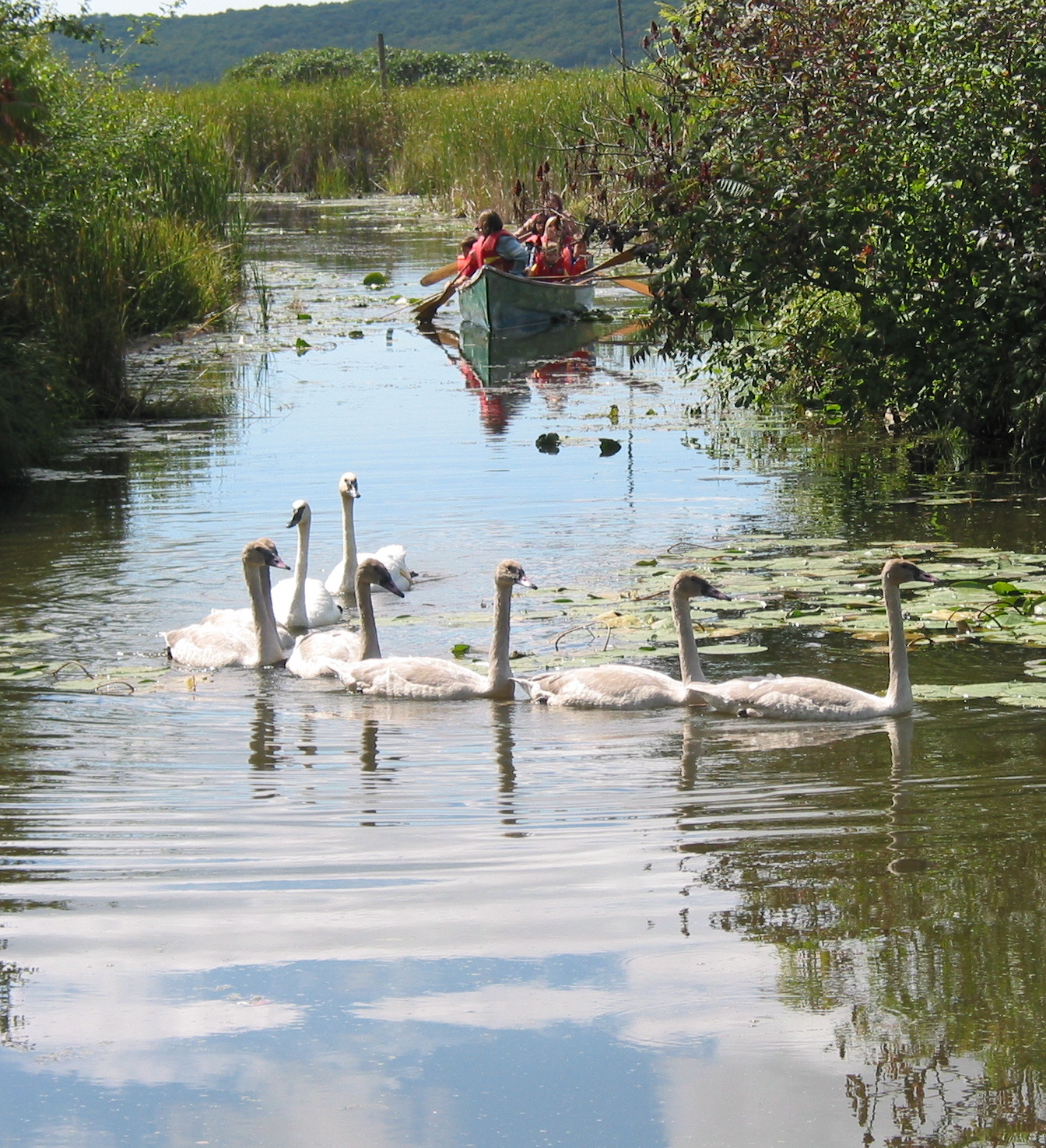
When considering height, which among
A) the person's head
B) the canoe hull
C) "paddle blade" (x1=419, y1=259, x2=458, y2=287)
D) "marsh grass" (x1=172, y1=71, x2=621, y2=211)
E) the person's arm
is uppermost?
"marsh grass" (x1=172, y1=71, x2=621, y2=211)

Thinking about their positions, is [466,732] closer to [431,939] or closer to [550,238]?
[431,939]

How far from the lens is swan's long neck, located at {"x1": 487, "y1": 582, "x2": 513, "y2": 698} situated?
24.9 feet

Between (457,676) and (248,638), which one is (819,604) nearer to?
(457,676)

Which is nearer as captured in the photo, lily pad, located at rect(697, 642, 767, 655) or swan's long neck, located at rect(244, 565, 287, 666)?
lily pad, located at rect(697, 642, 767, 655)

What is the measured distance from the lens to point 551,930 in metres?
4.66

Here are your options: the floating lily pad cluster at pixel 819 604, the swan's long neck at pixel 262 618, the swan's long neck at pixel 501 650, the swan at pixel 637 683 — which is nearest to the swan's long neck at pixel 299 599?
the swan's long neck at pixel 262 618

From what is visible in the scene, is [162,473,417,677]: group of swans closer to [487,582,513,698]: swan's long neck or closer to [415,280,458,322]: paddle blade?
[487,582,513,698]: swan's long neck

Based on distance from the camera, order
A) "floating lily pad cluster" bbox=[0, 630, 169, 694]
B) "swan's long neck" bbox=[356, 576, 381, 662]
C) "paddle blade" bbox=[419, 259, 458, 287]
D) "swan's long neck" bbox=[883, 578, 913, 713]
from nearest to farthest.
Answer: "swan's long neck" bbox=[883, 578, 913, 713] → "floating lily pad cluster" bbox=[0, 630, 169, 694] → "swan's long neck" bbox=[356, 576, 381, 662] → "paddle blade" bbox=[419, 259, 458, 287]

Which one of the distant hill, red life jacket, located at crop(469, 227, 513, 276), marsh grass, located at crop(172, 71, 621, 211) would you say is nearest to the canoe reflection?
red life jacket, located at crop(469, 227, 513, 276)

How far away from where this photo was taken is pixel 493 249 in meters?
22.0

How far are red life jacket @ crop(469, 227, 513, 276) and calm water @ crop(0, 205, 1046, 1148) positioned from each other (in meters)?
12.5

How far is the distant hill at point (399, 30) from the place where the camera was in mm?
132000

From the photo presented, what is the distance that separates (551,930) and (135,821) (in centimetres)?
173

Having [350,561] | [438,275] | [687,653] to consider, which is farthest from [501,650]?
[438,275]
